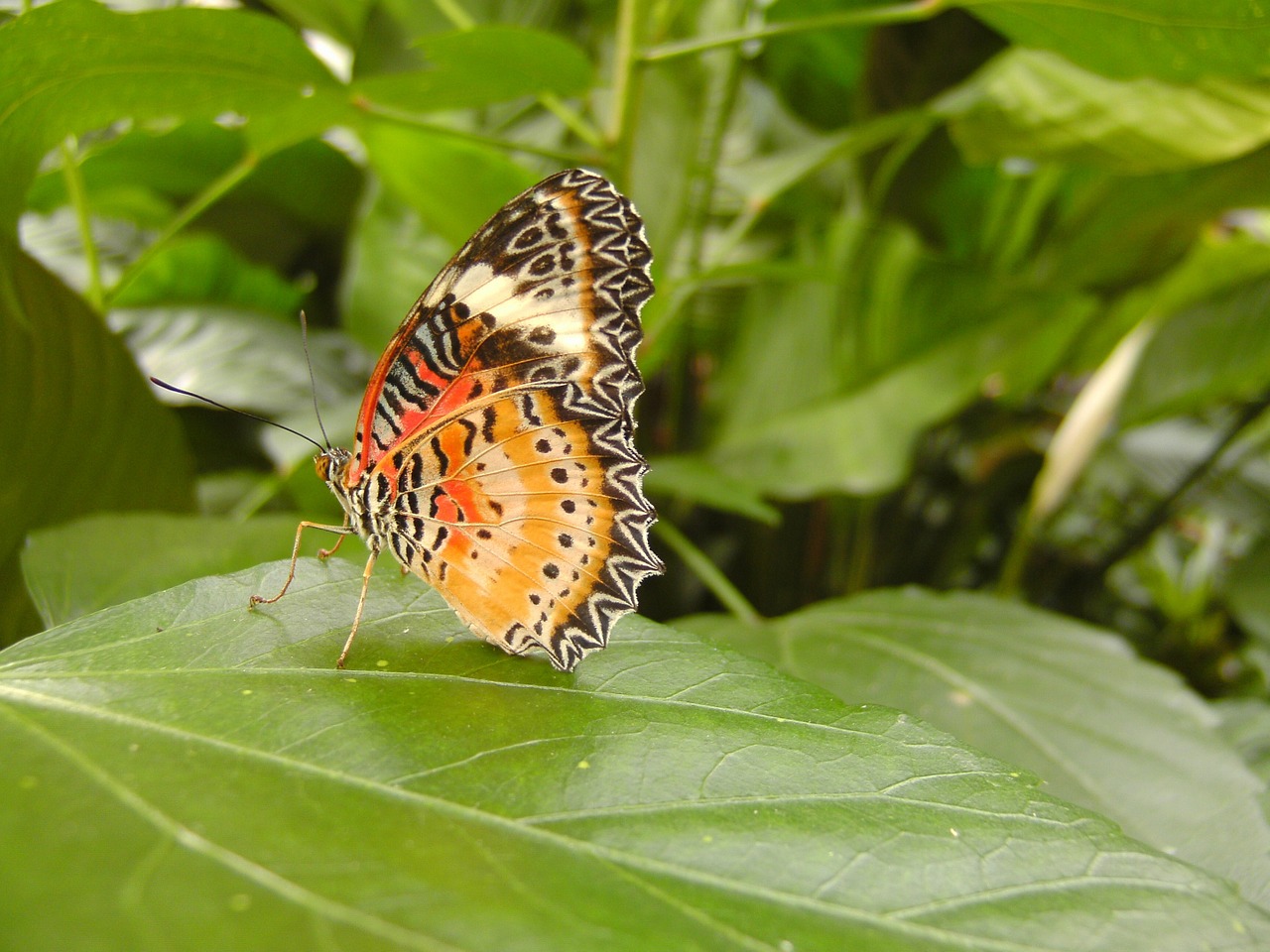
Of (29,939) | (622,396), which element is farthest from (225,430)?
(29,939)

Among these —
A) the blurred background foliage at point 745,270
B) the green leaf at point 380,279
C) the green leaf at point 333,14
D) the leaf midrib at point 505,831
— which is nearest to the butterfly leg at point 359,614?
the leaf midrib at point 505,831

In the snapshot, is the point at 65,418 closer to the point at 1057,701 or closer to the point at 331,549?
the point at 331,549

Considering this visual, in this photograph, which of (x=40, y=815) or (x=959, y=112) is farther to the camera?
(x=959, y=112)

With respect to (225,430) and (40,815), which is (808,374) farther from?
(40,815)

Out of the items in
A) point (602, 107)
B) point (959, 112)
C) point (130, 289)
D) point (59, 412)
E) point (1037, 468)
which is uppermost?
point (602, 107)

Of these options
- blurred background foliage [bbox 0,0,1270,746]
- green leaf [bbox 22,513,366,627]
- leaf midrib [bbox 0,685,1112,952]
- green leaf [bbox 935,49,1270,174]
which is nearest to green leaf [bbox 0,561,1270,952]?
leaf midrib [bbox 0,685,1112,952]

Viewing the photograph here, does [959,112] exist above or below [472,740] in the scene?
above
